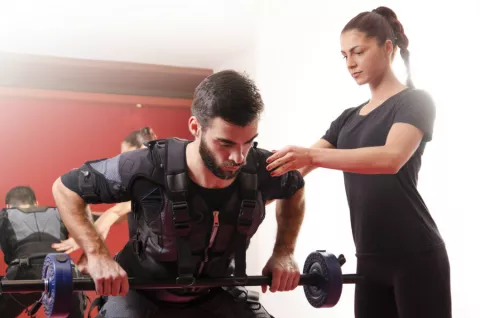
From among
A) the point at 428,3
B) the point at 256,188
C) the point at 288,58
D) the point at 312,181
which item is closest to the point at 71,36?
the point at 288,58

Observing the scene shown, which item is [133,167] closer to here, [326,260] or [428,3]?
[326,260]

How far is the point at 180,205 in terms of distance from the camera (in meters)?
1.95

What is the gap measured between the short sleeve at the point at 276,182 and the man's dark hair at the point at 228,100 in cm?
23

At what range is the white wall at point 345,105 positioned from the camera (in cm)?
265

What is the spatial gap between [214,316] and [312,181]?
73.4 inches

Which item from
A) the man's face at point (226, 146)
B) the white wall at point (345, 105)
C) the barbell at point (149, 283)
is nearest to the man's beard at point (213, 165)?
the man's face at point (226, 146)

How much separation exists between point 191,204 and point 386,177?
0.66 metres

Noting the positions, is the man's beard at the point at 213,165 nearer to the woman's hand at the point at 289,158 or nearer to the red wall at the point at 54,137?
the woman's hand at the point at 289,158

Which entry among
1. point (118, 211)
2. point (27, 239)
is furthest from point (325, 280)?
point (27, 239)

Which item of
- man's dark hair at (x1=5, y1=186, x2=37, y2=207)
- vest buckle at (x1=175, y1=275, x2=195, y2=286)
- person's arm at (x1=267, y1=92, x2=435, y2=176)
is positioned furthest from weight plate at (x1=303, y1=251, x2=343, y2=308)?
man's dark hair at (x1=5, y1=186, x2=37, y2=207)

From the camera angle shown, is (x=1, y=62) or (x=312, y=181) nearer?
(x=312, y=181)

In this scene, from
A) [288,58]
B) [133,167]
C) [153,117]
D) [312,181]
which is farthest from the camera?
[153,117]

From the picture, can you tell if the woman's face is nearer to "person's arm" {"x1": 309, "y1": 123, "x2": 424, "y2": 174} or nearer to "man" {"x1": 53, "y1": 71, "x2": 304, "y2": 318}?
"person's arm" {"x1": 309, "y1": 123, "x2": 424, "y2": 174}

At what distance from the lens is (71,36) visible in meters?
5.74
